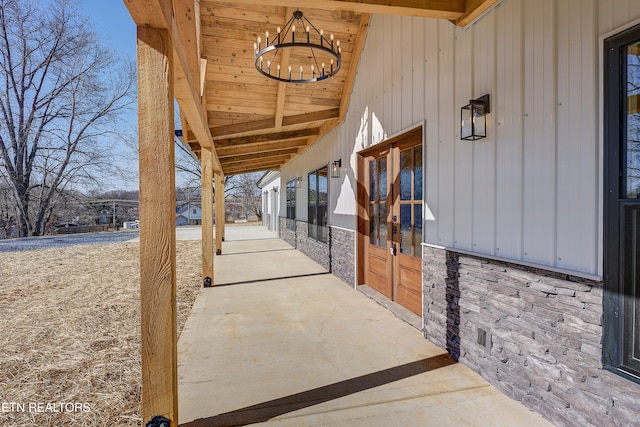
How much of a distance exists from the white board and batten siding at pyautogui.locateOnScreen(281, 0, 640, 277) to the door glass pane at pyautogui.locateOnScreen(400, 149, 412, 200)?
339mm

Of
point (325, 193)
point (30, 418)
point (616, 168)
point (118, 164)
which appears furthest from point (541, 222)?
point (118, 164)

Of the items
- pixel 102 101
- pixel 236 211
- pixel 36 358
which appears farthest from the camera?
pixel 236 211

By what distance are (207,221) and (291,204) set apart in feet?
20.6

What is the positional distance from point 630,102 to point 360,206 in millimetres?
3752

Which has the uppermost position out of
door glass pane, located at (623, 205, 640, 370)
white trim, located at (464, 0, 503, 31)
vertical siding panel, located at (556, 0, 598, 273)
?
white trim, located at (464, 0, 503, 31)

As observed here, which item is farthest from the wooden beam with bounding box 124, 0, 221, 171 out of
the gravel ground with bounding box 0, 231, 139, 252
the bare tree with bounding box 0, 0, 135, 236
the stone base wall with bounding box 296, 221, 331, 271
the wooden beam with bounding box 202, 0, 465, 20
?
the bare tree with bounding box 0, 0, 135, 236

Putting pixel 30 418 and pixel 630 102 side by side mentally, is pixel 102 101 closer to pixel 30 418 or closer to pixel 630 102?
pixel 30 418

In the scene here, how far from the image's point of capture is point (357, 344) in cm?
323

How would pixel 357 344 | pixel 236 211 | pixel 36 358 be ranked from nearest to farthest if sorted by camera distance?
pixel 36 358 → pixel 357 344 → pixel 236 211

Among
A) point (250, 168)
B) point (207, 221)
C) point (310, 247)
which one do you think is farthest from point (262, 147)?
point (250, 168)

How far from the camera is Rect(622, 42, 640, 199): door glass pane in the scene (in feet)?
5.31

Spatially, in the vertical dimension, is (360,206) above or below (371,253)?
above

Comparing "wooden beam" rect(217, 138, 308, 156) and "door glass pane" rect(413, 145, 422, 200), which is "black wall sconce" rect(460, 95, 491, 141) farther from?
"wooden beam" rect(217, 138, 308, 156)

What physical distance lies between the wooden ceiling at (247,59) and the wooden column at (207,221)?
330mm
